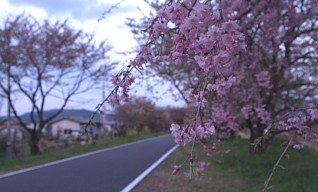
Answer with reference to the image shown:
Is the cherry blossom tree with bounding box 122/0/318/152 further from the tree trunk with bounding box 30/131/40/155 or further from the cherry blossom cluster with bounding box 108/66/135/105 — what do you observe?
the tree trunk with bounding box 30/131/40/155

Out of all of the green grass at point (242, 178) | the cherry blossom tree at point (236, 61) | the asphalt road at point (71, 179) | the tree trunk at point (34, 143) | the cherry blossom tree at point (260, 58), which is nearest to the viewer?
the cherry blossom tree at point (236, 61)

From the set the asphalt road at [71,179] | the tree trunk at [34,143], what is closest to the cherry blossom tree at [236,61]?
the asphalt road at [71,179]

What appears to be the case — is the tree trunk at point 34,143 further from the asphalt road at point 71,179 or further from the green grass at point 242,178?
the green grass at point 242,178

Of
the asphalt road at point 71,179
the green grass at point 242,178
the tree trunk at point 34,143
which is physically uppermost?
the tree trunk at point 34,143

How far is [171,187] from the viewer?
10.7 metres

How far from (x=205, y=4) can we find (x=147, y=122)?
7570cm

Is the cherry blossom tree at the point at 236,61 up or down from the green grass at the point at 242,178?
up

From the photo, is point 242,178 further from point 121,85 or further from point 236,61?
point 121,85

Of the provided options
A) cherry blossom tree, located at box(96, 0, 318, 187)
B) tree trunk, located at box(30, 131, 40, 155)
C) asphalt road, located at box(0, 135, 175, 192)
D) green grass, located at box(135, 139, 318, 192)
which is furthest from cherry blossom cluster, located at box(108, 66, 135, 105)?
tree trunk, located at box(30, 131, 40, 155)

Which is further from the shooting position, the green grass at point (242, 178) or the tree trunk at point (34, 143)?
the tree trunk at point (34, 143)

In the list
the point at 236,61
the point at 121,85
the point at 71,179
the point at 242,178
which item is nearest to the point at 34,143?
the point at 71,179

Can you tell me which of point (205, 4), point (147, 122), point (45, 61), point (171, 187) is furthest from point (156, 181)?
point (147, 122)

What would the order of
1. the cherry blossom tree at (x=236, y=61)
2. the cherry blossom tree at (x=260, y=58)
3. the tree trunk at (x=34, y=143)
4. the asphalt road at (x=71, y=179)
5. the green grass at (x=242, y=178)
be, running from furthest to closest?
the tree trunk at (x=34, y=143) → the asphalt road at (x=71, y=179) → the green grass at (x=242, y=178) → the cherry blossom tree at (x=260, y=58) → the cherry blossom tree at (x=236, y=61)

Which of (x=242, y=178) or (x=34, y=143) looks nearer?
(x=242, y=178)
